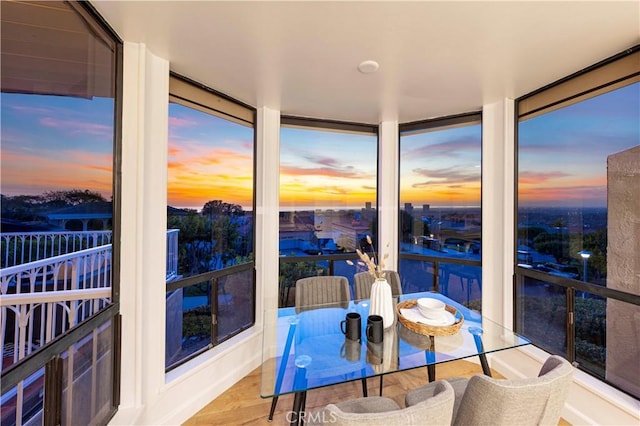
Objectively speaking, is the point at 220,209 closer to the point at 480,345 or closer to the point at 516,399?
the point at 480,345

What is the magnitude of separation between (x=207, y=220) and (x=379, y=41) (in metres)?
2.06

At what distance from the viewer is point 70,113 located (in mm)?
1444

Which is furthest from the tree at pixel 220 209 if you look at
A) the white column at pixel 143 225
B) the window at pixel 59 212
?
the window at pixel 59 212

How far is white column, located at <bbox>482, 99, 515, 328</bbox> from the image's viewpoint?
283 cm

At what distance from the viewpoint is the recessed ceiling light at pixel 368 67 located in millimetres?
2094

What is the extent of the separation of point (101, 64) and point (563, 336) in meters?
4.10

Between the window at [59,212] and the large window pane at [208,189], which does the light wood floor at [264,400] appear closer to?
the window at [59,212]

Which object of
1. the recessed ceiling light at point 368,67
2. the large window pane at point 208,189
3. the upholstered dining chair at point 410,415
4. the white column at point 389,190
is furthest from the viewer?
the white column at point 389,190

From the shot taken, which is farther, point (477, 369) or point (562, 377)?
point (477, 369)

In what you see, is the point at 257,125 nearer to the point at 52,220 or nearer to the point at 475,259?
the point at 52,220

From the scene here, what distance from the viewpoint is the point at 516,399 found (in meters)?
1.18

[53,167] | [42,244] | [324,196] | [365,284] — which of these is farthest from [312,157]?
[42,244]

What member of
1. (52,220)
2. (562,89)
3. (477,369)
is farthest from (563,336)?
(52,220)

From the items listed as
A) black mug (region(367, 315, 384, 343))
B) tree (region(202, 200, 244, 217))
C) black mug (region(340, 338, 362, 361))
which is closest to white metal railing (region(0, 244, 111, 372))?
tree (region(202, 200, 244, 217))
